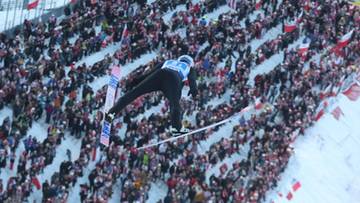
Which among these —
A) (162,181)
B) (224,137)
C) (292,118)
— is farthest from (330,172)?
(162,181)

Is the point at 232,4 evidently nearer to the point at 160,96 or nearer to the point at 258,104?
the point at 258,104

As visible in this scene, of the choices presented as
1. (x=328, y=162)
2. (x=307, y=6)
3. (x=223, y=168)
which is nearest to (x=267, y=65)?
(x=328, y=162)

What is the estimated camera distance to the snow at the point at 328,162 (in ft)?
127

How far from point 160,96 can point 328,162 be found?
32.2ft

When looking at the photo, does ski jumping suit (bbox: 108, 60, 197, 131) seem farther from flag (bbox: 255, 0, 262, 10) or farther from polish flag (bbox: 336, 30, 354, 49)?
flag (bbox: 255, 0, 262, 10)

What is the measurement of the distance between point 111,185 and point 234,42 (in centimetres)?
1291

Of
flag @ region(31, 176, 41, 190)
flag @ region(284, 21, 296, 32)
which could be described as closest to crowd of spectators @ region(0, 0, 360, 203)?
flag @ region(31, 176, 41, 190)

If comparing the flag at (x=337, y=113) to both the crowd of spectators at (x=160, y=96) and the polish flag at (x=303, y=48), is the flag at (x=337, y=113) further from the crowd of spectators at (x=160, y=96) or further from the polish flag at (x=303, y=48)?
the polish flag at (x=303, y=48)

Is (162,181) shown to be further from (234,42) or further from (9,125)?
(234,42)

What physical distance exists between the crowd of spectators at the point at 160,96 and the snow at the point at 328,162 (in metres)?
0.81

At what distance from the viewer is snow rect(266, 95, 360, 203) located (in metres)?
38.8

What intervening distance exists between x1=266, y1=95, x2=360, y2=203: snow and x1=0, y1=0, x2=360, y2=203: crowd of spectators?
81 centimetres

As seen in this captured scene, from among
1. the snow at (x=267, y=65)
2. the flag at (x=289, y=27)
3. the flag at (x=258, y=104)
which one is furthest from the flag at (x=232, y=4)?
the flag at (x=258, y=104)

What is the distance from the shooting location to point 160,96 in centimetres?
3638
